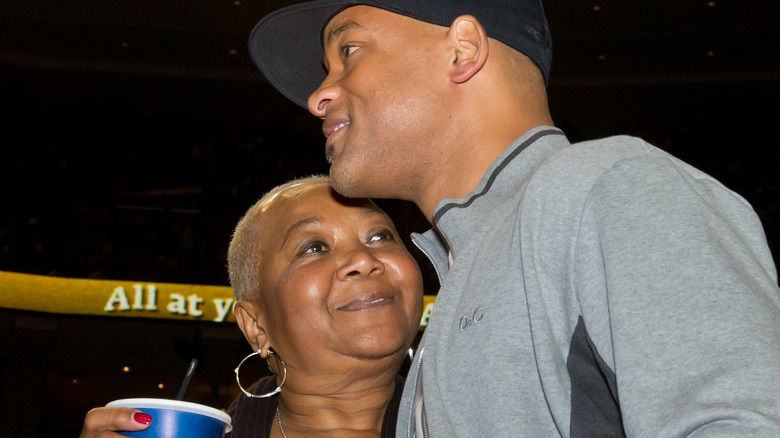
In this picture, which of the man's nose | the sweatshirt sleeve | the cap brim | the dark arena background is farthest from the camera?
the dark arena background

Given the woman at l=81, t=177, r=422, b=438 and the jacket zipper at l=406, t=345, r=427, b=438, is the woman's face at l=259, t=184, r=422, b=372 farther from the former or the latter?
the jacket zipper at l=406, t=345, r=427, b=438

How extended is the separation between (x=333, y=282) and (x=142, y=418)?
550 millimetres

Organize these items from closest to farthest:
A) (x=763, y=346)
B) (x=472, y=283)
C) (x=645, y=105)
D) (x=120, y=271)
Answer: (x=763, y=346), (x=472, y=283), (x=120, y=271), (x=645, y=105)

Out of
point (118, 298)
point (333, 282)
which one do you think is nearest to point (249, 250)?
point (333, 282)

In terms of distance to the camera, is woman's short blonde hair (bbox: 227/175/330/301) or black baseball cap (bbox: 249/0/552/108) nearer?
black baseball cap (bbox: 249/0/552/108)

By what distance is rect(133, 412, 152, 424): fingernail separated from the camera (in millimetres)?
1408

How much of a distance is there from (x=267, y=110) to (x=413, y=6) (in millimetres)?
12736

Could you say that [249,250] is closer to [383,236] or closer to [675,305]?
[383,236]

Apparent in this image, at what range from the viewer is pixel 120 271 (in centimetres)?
972

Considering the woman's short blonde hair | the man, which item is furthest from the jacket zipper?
the woman's short blonde hair

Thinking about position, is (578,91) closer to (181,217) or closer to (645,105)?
(645,105)

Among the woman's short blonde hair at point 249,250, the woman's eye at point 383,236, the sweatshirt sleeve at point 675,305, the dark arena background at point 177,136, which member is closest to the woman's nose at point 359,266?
the woman's eye at point 383,236

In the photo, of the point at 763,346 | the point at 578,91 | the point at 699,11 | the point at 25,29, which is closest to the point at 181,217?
the point at 25,29

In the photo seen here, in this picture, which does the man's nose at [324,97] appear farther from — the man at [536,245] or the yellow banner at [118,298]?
the yellow banner at [118,298]
